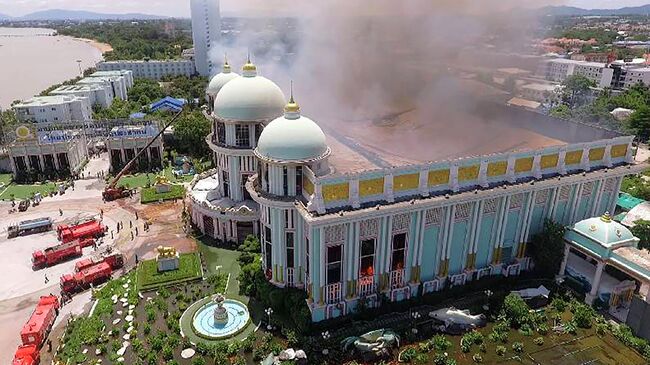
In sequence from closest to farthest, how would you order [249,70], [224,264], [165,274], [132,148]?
[165,274]
[224,264]
[249,70]
[132,148]

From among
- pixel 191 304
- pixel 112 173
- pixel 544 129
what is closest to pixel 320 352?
pixel 191 304

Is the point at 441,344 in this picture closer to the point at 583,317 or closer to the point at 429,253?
the point at 429,253

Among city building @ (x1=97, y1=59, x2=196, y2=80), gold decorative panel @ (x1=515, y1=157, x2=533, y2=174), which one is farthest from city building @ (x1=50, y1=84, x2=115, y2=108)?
gold decorative panel @ (x1=515, y1=157, x2=533, y2=174)

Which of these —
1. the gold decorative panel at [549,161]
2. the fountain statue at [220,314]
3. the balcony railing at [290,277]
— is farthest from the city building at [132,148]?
the gold decorative panel at [549,161]

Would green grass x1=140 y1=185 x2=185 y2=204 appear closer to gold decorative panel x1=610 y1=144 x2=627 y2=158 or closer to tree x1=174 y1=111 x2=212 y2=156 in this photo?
tree x1=174 y1=111 x2=212 y2=156

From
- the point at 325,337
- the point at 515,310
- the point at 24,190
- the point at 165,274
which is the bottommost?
the point at 24,190

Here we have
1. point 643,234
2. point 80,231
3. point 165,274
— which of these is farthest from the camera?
point 80,231

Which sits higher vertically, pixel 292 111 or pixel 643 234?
pixel 292 111

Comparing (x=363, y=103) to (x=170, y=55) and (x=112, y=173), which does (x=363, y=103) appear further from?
(x=170, y=55)

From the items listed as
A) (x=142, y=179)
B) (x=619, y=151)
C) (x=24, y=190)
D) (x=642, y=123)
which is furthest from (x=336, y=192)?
(x=642, y=123)
